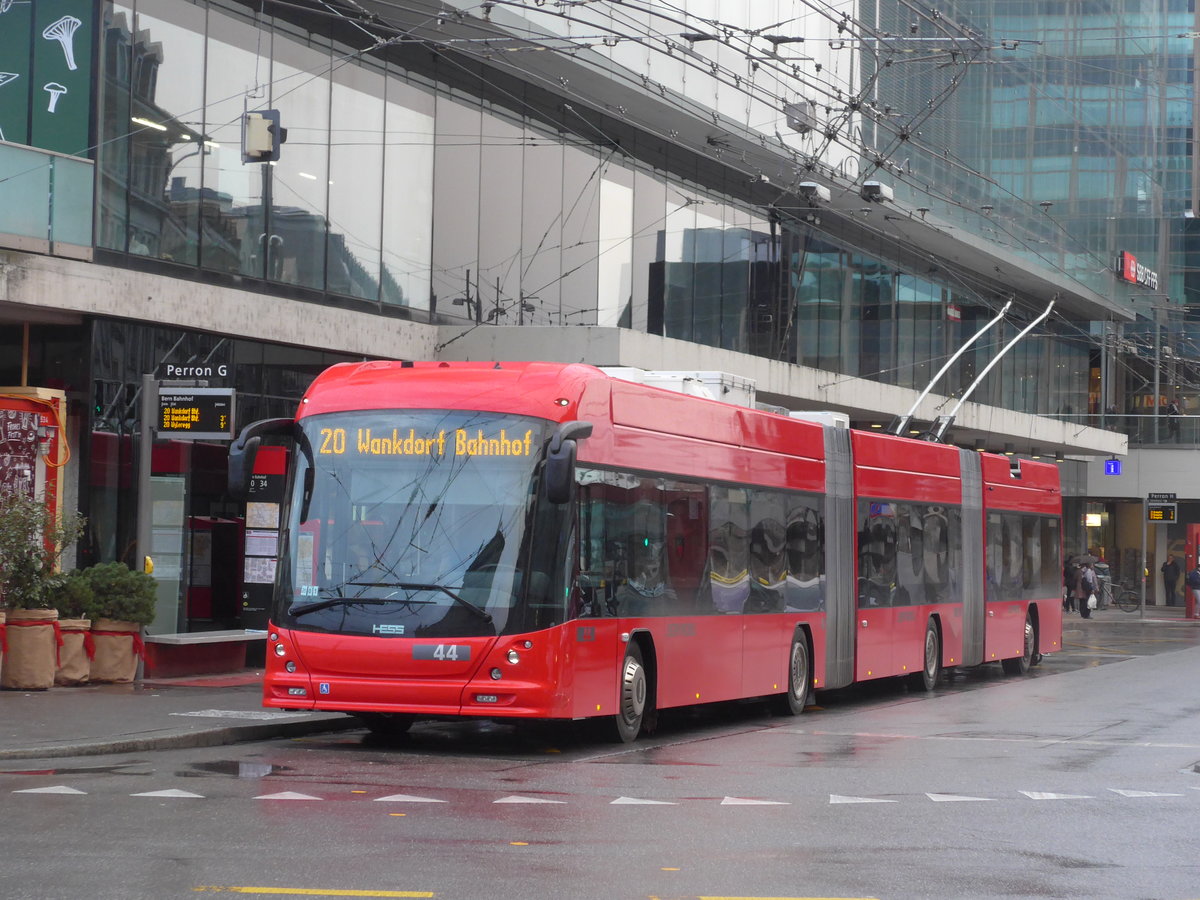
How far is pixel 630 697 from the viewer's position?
15.4 m

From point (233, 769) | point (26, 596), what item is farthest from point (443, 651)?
point (26, 596)

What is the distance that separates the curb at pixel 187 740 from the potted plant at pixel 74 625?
3.38 metres

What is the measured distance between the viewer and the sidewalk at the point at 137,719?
13.5m

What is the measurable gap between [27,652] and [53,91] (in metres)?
6.81

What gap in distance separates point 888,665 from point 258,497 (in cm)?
793

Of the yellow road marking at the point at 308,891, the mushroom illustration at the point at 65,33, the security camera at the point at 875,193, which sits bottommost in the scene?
the yellow road marking at the point at 308,891

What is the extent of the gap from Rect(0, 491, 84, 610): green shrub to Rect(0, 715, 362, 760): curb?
3.62m

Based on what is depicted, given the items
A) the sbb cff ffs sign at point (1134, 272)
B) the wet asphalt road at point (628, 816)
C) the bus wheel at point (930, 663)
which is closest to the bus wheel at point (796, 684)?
the wet asphalt road at point (628, 816)

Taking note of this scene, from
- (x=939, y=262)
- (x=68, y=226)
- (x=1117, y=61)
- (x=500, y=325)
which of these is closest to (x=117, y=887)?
(x=68, y=226)

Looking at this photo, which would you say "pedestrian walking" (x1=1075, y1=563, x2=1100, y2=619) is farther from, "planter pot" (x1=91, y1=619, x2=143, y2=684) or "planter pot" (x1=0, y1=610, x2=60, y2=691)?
"planter pot" (x1=0, y1=610, x2=60, y2=691)

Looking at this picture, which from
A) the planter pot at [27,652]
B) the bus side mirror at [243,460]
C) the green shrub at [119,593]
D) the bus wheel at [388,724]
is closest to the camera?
the bus side mirror at [243,460]

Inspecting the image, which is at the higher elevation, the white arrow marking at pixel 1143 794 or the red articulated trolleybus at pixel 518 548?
the red articulated trolleybus at pixel 518 548

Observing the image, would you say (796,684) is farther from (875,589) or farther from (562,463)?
(562,463)

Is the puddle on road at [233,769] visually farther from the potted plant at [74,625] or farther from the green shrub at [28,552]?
the potted plant at [74,625]
